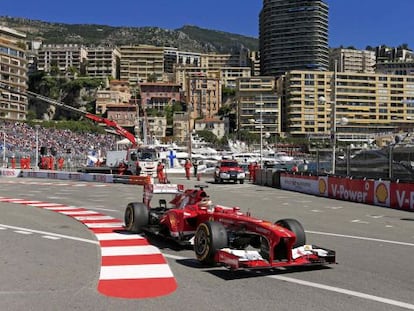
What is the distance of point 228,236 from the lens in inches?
356

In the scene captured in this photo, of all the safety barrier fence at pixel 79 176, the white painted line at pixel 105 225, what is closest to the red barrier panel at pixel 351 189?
the safety barrier fence at pixel 79 176

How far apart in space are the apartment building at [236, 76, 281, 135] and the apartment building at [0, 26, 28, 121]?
67.2 meters

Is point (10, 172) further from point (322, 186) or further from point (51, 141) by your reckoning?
point (51, 141)

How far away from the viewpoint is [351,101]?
6368 inches

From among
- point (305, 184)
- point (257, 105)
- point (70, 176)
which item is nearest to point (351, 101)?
point (257, 105)

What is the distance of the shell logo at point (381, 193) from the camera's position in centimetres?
2206

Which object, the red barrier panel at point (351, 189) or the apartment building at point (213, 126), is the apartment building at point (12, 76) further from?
the red barrier panel at point (351, 189)

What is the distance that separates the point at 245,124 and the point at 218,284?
17217 cm

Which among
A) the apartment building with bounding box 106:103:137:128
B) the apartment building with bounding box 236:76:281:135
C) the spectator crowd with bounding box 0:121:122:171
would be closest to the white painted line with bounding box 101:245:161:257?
the spectator crowd with bounding box 0:121:122:171

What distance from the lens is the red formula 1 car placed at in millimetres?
8227

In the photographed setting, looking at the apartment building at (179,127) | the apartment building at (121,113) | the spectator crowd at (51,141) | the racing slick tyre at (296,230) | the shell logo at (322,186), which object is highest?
the apartment building at (121,113)

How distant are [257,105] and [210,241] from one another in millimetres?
164974

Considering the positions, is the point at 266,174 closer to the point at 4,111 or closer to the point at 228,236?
the point at 228,236

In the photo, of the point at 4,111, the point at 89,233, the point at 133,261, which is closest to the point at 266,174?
the point at 89,233
